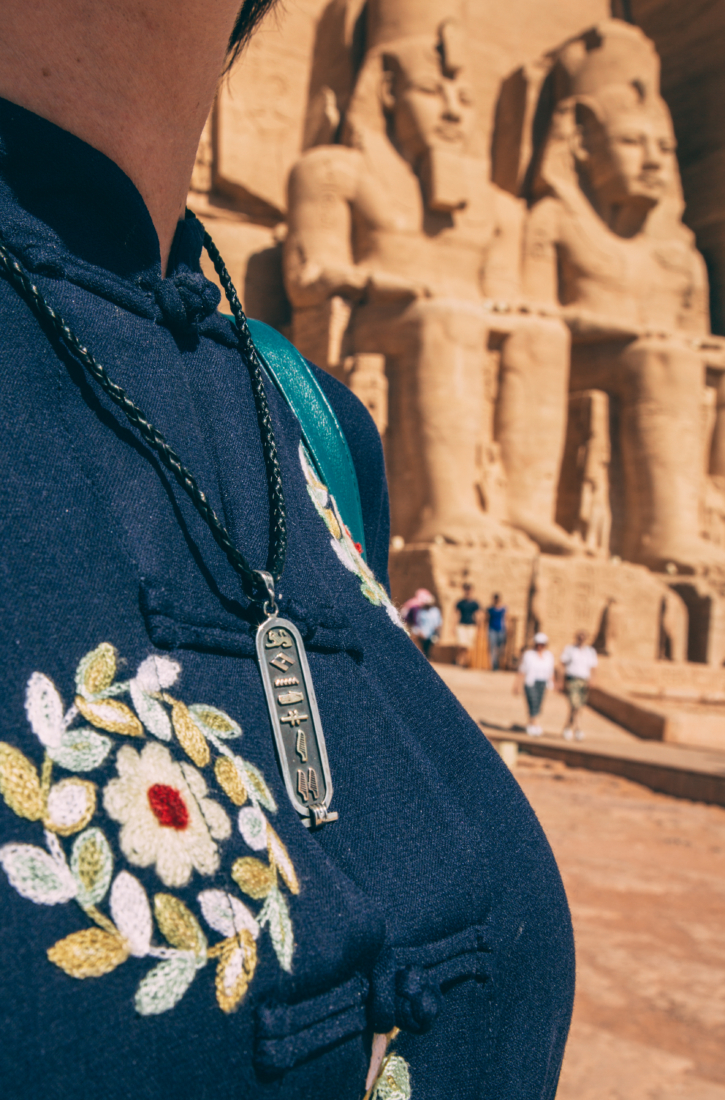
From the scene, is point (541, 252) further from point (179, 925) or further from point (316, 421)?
point (179, 925)

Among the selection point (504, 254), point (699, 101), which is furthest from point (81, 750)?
point (699, 101)

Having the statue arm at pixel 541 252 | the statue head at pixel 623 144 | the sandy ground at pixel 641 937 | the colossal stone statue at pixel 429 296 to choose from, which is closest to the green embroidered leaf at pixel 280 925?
the sandy ground at pixel 641 937

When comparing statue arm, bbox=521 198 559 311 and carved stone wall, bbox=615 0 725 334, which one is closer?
statue arm, bbox=521 198 559 311

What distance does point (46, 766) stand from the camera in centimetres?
44

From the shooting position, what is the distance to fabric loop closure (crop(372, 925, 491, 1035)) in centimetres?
54

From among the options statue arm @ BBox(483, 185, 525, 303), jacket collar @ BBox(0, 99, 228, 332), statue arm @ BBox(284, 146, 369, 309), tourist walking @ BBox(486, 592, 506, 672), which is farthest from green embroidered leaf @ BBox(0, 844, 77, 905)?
statue arm @ BBox(483, 185, 525, 303)

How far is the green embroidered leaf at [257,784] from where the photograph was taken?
52 cm

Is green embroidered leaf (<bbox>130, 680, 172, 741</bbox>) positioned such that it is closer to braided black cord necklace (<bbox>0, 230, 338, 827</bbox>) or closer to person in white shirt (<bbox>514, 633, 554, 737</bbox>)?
braided black cord necklace (<bbox>0, 230, 338, 827</bbox>)

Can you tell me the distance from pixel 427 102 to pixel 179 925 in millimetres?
14330

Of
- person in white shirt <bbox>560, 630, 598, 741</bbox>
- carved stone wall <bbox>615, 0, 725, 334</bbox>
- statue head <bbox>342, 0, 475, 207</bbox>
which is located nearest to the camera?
person in white shirt <bbox>560, 630, 598, 741</bbox>

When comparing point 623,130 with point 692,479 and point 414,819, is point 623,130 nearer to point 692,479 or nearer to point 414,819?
point 692,479

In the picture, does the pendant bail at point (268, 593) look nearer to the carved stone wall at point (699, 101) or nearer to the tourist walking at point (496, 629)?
the tourist walking at point (496, 629)

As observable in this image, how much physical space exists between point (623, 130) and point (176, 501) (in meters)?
15.8

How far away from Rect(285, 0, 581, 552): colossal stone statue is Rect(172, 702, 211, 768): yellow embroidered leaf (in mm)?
11488
